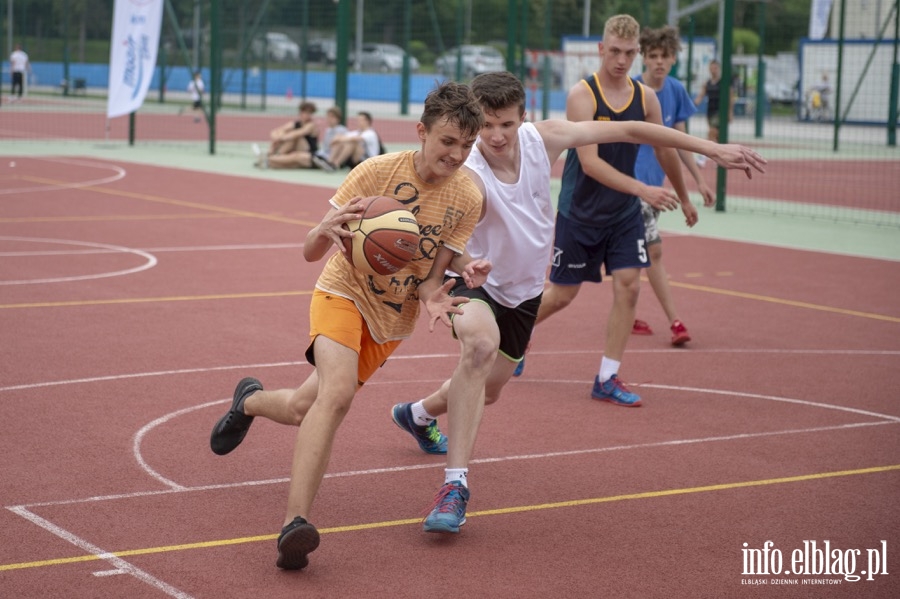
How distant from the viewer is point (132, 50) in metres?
23.0

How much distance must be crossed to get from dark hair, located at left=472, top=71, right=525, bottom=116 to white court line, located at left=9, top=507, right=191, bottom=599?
2350 mm

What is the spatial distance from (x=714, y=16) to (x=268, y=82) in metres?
30.1

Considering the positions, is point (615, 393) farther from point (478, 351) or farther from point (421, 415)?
point (478, 351)

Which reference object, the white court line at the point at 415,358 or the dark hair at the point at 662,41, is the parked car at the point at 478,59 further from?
the white court line at the point at 415,358

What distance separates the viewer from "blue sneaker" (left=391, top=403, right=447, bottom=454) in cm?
612

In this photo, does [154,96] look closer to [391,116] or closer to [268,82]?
→ [268,82]

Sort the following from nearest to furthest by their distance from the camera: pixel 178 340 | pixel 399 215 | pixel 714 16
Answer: pixel 399 215 → pixel 178 340 → pixel 714 16

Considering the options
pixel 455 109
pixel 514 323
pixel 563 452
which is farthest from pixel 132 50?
pixel 455 109

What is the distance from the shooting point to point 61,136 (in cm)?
2880

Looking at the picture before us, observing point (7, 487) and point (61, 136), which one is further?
point (61, 136)

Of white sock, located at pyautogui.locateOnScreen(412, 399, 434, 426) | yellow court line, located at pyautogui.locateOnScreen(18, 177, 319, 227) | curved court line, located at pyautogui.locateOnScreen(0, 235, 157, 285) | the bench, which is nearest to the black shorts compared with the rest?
white sock, located at pyautogui.locateOnScreen(412, 399, 434, 426)

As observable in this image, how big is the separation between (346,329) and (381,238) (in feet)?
1.36

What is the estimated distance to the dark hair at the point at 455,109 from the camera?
4875 mm

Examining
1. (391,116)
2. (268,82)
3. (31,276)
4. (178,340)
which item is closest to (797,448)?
(178,340)
